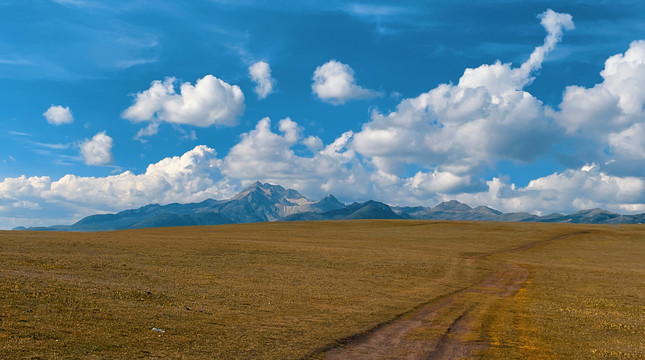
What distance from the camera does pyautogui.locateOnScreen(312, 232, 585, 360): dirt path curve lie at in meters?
21.3

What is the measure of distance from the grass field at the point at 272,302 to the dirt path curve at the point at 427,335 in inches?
11.7

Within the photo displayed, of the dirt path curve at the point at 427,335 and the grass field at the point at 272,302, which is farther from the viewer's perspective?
the dirt path curve at the point at 427,335

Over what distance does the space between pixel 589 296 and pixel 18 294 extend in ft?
145

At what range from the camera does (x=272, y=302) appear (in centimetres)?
3159

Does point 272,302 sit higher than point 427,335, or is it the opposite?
point 272,302

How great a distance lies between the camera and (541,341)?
24344mm

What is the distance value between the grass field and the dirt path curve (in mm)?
296

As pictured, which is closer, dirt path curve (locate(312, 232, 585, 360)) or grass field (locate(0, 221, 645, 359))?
grass field (locate(0, 221, 645, 359))

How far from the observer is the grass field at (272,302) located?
67.4ft

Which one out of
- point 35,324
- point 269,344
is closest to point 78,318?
point 35,324

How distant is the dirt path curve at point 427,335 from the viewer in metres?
21.3

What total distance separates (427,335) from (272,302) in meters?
11.4

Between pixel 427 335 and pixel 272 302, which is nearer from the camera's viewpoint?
pixel 427 335

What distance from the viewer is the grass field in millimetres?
20531
